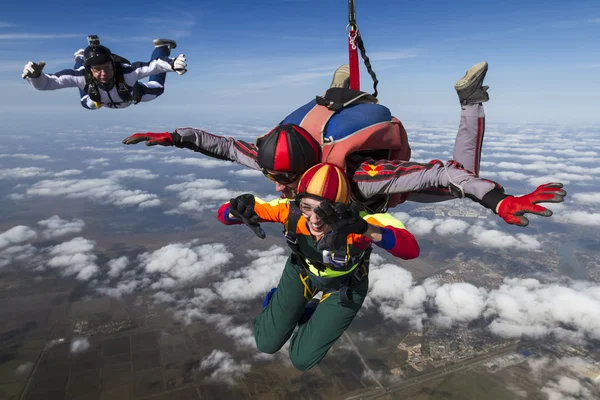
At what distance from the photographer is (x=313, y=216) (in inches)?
122

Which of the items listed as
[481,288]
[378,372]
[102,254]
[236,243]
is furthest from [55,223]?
[481,288]

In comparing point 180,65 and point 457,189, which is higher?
point 180,65

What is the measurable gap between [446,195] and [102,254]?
350ft

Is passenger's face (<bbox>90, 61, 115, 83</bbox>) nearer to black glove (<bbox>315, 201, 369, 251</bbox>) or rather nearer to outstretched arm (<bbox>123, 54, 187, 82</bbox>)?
outstretched arm (<bbox>123, 54, 187, 82</bbox>)

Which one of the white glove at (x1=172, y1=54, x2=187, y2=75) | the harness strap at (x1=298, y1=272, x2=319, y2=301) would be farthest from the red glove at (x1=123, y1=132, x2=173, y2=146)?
the harness strap at (x1=298, y1=272, x2=319, y2=301)

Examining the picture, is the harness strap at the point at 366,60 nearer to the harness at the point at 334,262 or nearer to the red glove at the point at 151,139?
the harness at the point at 334,262

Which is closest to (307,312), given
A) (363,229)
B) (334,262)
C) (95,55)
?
(334,262)

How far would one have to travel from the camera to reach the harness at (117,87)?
14.6 feet

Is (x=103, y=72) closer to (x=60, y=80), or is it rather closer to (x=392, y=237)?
(x=60, y=80)

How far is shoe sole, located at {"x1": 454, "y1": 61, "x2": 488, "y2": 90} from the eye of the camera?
331 cm

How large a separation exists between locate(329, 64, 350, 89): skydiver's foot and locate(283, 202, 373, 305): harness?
1.72m

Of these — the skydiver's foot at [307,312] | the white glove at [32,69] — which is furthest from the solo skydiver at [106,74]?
the skydiver's foot at [307,312]

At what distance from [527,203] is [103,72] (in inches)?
183

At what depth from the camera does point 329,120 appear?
328cm
